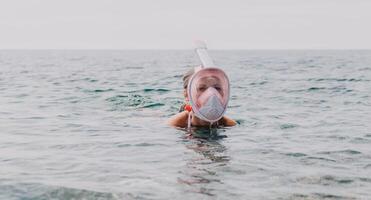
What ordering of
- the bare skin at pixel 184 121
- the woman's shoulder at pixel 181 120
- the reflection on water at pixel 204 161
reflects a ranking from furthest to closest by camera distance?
the woman's shoulder at pixel 181 120 → the bare skin at pixel 184 121 → the reflection on water at pixel 204 161

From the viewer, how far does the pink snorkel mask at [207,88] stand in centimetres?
823

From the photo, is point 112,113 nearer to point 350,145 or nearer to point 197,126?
point 197,126

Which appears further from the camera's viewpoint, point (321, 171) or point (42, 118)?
point (42, 118)

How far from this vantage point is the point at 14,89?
767 inches

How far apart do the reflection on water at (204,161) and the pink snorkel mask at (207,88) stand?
1.56 ft

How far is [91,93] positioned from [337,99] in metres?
8.42

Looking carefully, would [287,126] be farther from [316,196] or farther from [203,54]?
[316,196]

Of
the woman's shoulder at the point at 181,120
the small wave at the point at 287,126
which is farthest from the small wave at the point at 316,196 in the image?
the small wave at the point at 287,126

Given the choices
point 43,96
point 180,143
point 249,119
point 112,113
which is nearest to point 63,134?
point 180,143

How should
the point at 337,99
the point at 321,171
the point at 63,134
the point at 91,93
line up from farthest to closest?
1. the point at 91,93
2. the point at 337,99
3. the point at 63,134
4. the point at 321,171

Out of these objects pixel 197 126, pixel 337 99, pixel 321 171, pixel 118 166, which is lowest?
pixel 118 166

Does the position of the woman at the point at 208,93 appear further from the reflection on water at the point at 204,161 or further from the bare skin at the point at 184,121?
the bare skin at the point at 184,121

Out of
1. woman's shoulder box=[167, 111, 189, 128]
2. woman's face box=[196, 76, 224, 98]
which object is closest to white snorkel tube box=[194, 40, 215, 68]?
woman's face box=[196, 76, 224, 98]

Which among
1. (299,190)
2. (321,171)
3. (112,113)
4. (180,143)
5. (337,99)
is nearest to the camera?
(299,190)
